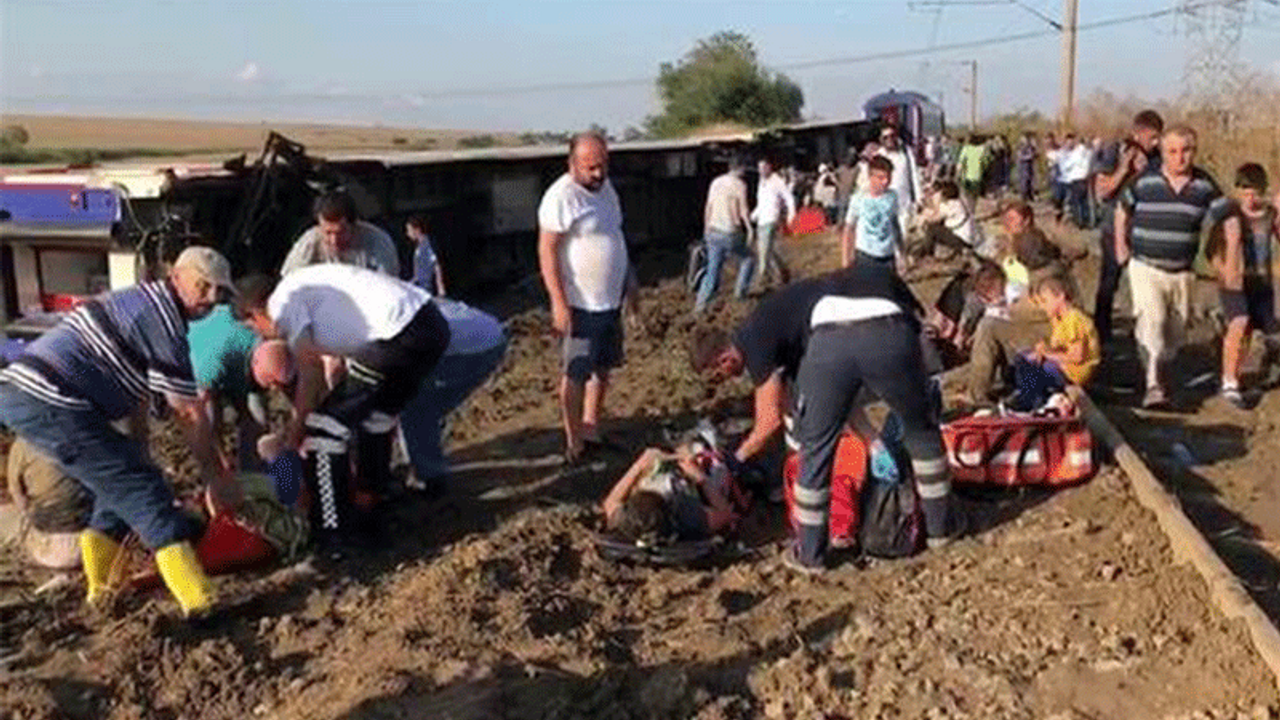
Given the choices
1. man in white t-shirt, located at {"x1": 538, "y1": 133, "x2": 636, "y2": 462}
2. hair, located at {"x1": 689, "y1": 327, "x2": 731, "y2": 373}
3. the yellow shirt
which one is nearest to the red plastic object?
man in white t-shirt, located at {"x1": 538, "y1": 133, "x2": 636, "y2": 462}

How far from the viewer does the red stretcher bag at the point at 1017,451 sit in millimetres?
7480

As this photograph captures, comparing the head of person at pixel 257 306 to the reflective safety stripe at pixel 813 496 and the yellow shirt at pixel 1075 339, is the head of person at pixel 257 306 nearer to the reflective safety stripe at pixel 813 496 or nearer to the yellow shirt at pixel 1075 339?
the reflective safety stripe at pixel 813 496

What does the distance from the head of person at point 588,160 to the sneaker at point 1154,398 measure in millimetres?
3979

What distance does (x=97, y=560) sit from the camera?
6254 mm

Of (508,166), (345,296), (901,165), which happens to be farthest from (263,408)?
(508,166)

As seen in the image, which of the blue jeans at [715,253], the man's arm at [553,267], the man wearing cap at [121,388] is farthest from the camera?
the blue jeans at [715,253]

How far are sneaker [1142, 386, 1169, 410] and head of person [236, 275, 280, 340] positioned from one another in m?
5.76

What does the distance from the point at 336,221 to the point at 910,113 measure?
123 feet

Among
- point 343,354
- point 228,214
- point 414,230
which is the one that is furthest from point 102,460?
point 414,230

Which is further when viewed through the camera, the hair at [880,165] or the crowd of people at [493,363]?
the hair at [880,165]

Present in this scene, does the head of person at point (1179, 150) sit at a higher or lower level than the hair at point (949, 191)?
higher

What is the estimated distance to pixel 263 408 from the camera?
8.22 metres

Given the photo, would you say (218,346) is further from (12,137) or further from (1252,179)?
(12,137)

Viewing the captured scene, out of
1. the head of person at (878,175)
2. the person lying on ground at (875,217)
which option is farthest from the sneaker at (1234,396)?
the head of person at (878,175)
